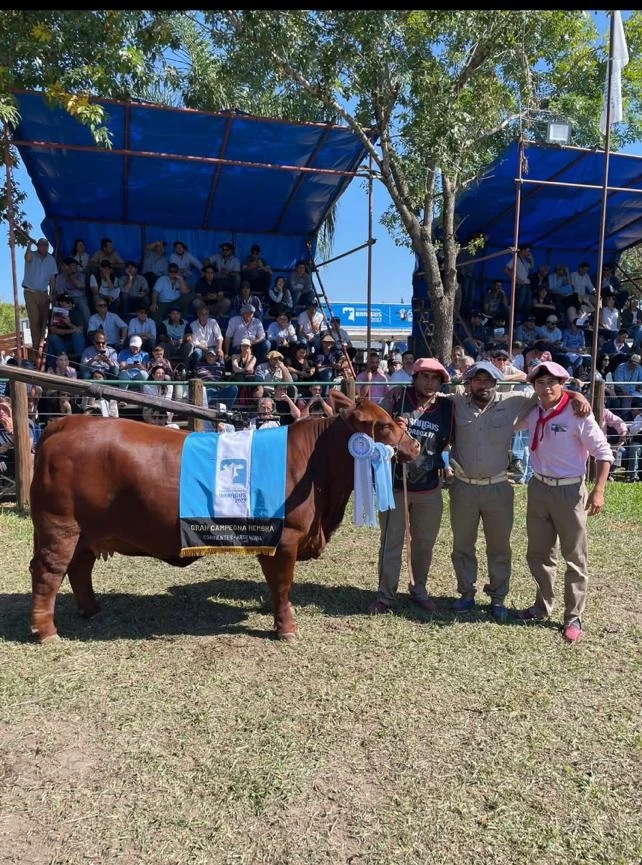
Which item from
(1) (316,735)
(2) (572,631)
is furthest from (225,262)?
(1) (316,735)

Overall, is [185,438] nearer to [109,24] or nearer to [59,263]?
[109,24]

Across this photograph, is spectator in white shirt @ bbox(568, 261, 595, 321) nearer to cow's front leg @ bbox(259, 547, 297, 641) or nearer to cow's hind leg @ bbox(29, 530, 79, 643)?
cow's front leg @ bbox(259, 547, 297, 641)

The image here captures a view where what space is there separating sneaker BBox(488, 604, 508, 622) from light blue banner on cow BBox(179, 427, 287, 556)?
1.81 m

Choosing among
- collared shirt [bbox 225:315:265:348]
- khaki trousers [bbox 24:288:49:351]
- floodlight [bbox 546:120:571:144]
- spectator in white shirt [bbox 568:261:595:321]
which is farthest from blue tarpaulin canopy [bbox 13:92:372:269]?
spectator in white shirt [bbox 568:261:595:321]

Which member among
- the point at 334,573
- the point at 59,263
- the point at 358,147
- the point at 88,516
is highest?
the point at 358,147

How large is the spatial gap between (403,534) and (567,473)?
4.18 feet

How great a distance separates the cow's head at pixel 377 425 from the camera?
4.65 meters

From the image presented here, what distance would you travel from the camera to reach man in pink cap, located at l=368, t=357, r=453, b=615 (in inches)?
198

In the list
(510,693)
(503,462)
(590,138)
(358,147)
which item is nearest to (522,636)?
(510,693)

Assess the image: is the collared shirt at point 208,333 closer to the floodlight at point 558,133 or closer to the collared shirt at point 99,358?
the collared shirt at point 99,358

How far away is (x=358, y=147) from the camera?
41.0ft

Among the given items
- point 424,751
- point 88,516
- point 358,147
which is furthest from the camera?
point 358,147

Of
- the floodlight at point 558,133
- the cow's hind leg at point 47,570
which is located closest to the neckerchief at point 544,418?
the cow's hind leg at point 47,570

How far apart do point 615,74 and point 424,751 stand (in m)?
10.1
